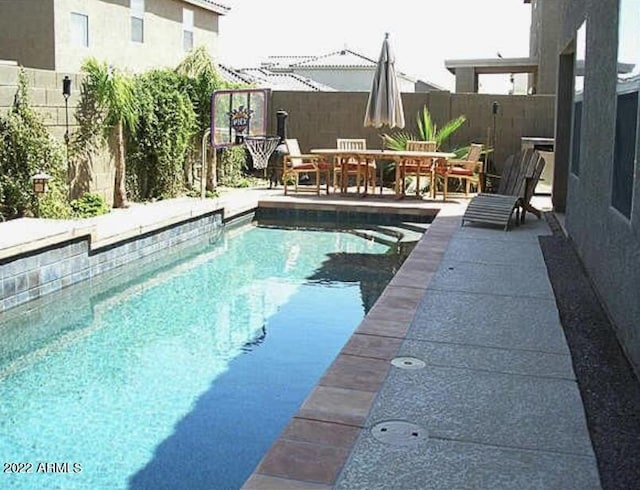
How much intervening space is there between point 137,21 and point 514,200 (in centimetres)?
1041

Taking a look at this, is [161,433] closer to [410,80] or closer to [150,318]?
[150,318]

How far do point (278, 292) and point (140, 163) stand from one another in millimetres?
5153

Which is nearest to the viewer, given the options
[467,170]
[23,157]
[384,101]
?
[23,157]

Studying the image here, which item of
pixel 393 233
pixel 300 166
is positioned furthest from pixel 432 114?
pixel 393 233

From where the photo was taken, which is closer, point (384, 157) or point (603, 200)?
point (603, 200)

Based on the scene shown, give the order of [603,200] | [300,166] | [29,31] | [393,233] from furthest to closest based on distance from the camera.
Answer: [29,31]
[300,166]
[393,233]
[603,200]

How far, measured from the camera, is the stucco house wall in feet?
14.9

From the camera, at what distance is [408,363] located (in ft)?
14.2

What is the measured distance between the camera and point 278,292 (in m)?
7.75

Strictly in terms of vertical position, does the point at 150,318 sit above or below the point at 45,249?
below

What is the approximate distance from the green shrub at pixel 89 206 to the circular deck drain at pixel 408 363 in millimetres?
6552

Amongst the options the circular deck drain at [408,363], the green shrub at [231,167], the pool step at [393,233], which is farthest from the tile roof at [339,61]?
the circular deck drain at [408,363]

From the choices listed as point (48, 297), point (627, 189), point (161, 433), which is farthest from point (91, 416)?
point (627, 189)

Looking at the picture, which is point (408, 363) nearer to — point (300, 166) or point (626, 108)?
point (626, 108)
